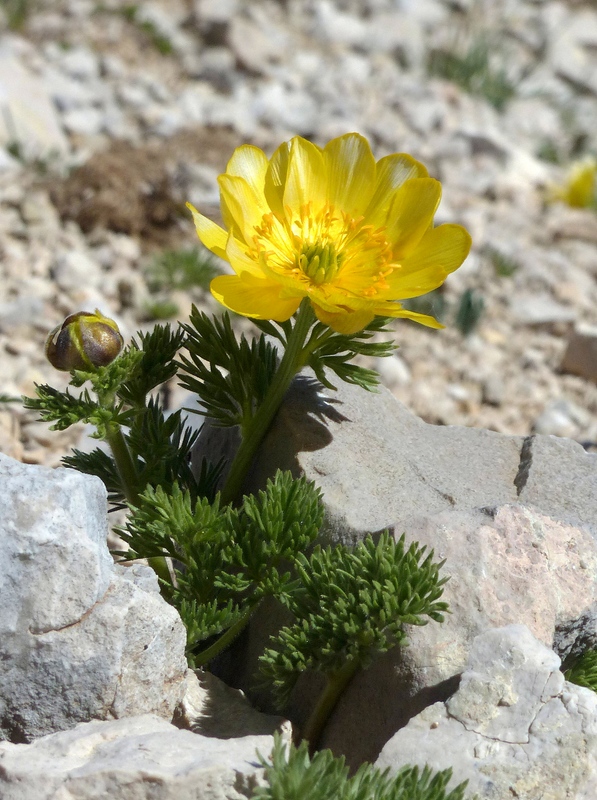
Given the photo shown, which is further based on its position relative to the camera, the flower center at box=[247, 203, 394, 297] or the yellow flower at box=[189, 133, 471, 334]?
the flower center at box=[247, 203, 394, 297]

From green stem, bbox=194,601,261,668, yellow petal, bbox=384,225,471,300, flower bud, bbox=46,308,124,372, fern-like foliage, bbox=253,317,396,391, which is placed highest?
yellow petal, bbox=384,225,471,300

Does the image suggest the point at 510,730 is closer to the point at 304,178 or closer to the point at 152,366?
the point at 152,366

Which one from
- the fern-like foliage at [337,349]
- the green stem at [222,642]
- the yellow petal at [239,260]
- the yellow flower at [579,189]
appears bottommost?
the green stem at [222,642]

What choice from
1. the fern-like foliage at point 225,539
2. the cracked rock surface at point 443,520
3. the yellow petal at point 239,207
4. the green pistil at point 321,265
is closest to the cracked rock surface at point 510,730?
the cracked rock surface at point 443,520

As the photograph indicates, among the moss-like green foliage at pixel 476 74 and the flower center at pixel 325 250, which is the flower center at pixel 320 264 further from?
the moss-like green foliage at pixel 476 74

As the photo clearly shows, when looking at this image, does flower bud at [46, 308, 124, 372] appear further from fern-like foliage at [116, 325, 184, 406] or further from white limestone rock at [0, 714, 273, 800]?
white limestone rock at [0, 714, 273, 800]

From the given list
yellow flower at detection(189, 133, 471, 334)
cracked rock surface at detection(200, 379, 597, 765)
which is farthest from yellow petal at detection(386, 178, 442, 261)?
cracked rock surface at detection(200, 379, 597, 765)

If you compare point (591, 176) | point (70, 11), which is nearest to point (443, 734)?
point (591, 176)
